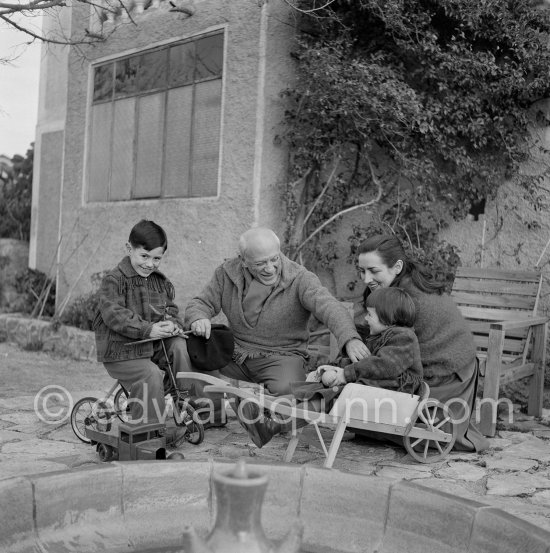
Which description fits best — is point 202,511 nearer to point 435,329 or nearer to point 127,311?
point 127,311

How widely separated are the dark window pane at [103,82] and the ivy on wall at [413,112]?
2970mm

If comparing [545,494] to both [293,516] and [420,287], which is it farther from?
[293,516]

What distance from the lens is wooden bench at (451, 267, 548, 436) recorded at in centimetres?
473

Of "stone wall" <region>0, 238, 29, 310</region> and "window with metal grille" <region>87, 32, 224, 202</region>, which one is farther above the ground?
"window with metal grille" <region>87, 32, 224, 202</region>

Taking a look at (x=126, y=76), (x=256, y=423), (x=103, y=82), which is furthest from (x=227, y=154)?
(x=256, y=423)

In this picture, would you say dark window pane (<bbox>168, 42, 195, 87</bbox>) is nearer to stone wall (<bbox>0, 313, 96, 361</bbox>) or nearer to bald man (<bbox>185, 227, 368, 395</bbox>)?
stone wall (<bbox>0, 313, 96, 361</bbox>)

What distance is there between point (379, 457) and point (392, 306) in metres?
0.98

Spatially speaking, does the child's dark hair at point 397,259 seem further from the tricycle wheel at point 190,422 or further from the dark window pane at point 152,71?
the dark window pane at point 152,71

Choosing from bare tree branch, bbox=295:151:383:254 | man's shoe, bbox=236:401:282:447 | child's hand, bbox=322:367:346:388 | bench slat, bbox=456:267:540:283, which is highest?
bare tree branch, bbox=295:151:383:254

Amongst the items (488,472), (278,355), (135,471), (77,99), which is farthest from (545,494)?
(77,99)

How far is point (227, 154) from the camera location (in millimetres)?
7477

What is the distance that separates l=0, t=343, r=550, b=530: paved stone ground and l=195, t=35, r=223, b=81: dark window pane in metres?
4.07

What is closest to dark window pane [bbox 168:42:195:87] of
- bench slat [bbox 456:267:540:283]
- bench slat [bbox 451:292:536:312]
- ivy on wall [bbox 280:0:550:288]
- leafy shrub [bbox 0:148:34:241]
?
ivy on wall [bbox 280:0:550:288]

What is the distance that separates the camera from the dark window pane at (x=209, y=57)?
299 inches
